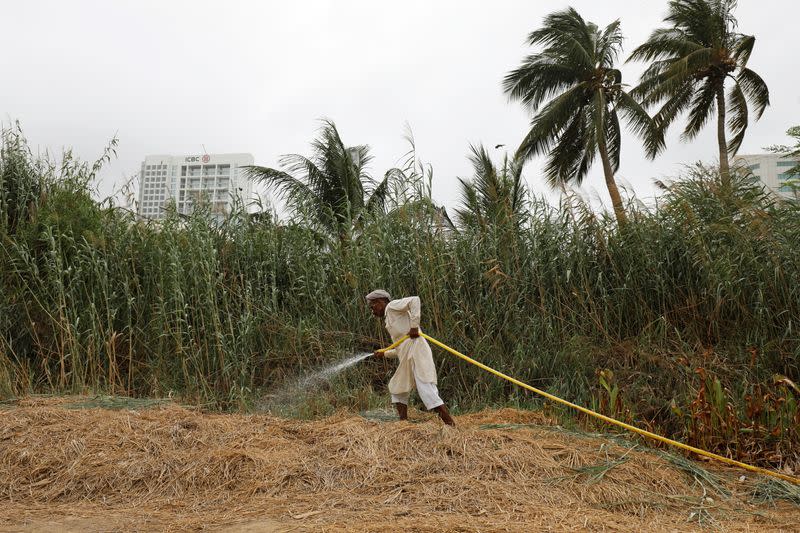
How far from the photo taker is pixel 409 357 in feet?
15.3

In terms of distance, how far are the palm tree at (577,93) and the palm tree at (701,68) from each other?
32.7 inches

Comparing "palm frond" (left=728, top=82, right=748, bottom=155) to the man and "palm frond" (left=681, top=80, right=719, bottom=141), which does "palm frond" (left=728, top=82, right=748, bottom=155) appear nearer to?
"palm frond" (left=681, top=80, right=719, bottom=141)

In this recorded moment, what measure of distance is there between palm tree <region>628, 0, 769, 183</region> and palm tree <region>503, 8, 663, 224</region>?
2.73ft

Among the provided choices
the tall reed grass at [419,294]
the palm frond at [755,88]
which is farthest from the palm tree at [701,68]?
the tall reed grass at [419,294]

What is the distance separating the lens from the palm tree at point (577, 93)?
15.3m

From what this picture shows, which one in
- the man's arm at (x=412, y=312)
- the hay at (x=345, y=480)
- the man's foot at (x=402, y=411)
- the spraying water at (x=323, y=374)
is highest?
the man's arm at (x=412, y=312)

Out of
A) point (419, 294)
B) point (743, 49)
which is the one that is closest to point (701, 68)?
point (743, 49)

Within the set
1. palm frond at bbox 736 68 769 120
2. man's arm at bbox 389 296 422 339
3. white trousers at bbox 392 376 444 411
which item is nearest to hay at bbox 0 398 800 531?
white trousers at bbox 392 376 444 411

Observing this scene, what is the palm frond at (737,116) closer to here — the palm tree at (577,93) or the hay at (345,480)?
the palm tree at (577,93)

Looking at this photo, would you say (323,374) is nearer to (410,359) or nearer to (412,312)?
(410,359)

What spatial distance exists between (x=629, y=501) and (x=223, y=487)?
2.27m

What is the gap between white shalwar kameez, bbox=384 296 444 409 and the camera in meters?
4.51

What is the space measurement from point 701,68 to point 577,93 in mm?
3193

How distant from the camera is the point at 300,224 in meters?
7.07
